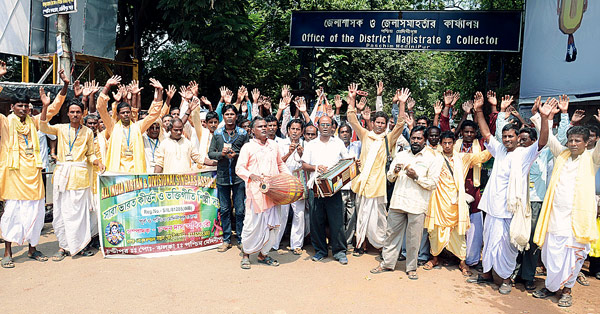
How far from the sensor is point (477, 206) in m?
5.50

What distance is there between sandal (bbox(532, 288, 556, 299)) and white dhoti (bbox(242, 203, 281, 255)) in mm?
3059

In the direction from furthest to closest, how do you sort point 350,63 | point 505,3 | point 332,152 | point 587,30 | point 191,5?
point 350,63
point 505,3
point 191,5
point 587,30
point 332,152

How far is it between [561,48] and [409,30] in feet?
11.4

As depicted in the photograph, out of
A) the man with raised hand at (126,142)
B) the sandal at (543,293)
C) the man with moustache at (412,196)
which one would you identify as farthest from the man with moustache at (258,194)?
the sandal at (543,293)

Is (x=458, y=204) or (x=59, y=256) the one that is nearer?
(x=458, y=204)

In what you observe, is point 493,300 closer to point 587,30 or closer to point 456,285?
point 456,285

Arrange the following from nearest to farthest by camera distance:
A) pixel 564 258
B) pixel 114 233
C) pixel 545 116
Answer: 1. pixel 545 116
2. pixel 564 258
3. pixel 114 233

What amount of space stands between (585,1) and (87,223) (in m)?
9.11

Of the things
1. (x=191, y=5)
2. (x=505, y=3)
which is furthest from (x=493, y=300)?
(x=505, y=3)

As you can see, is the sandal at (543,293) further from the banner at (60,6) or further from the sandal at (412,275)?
the banner at (60,6)

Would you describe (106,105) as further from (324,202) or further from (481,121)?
(481,121)

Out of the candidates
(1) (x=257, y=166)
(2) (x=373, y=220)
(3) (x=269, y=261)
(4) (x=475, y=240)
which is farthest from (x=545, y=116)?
(3) (x=269, y=261)

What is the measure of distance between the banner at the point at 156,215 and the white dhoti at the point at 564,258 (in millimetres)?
4177

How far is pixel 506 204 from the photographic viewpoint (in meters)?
4.84
